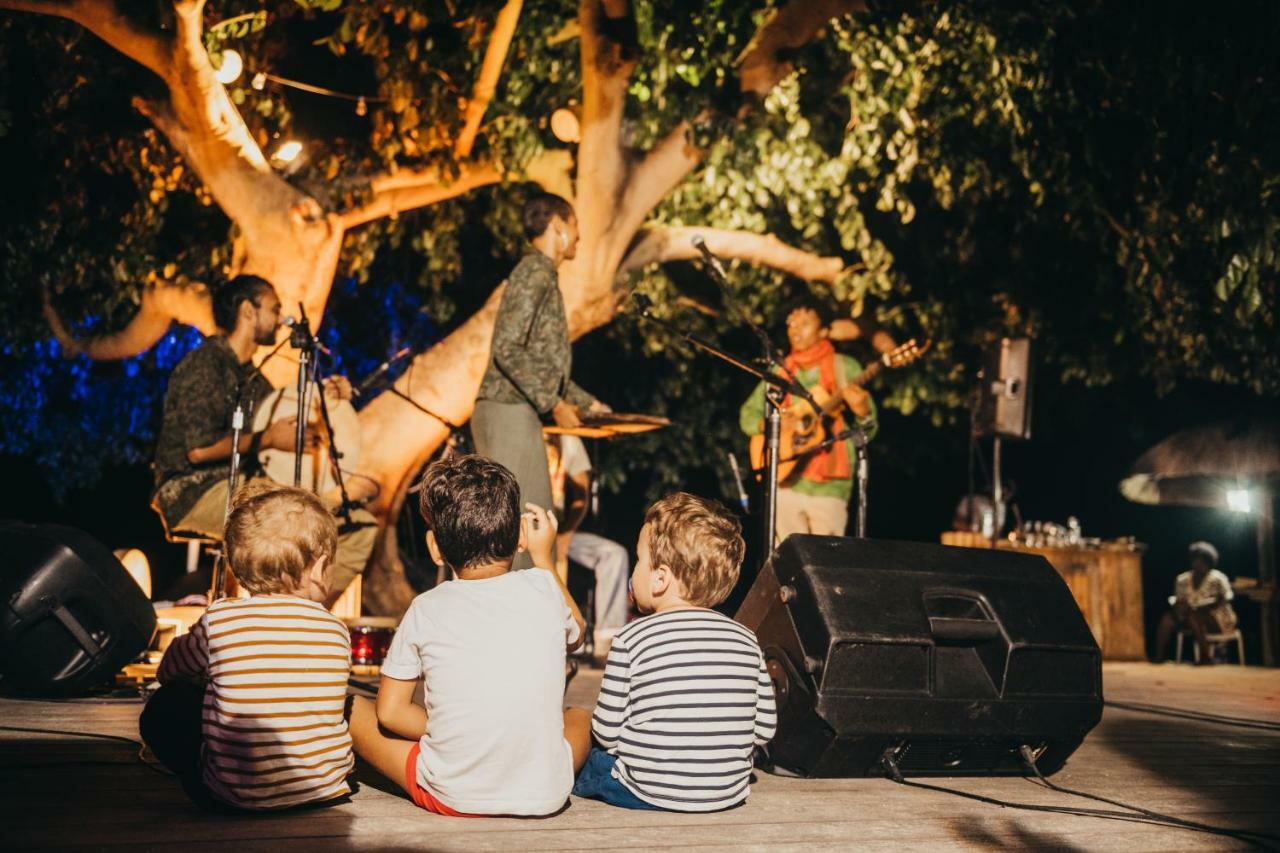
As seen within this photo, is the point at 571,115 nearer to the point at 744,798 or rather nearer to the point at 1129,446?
the point at 744,798

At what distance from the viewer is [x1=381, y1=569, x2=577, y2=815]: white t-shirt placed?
8.73 feet

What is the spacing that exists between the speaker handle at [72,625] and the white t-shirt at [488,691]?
2284mm

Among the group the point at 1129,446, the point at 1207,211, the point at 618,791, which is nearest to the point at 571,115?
the point at 1207,211

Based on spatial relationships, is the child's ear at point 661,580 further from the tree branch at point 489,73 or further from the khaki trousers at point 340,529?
the tree branch at point 489,73

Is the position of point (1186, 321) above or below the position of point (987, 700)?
above

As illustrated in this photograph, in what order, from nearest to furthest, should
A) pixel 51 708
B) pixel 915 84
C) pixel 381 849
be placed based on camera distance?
pixel 381 849
pixel 51 708
pixel 915 84

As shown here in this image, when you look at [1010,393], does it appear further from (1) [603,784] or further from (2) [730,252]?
(1) [603,784]

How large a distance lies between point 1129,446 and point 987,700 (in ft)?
46.9

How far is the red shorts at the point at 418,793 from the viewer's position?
2756 millimetres

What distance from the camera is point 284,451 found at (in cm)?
578

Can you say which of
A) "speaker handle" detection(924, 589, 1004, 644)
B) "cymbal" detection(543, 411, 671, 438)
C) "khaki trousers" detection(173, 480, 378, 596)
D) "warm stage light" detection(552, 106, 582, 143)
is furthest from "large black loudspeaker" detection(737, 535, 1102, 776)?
"warm stage light" detection(552, 106, 582, 143)

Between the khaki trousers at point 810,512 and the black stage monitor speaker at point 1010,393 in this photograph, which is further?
the black stage monitor speaker at point 1010,393

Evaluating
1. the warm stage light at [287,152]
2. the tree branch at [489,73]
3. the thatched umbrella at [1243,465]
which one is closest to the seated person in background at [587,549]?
the tree branch at [489,73]

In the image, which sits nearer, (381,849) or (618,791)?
(381,849)
